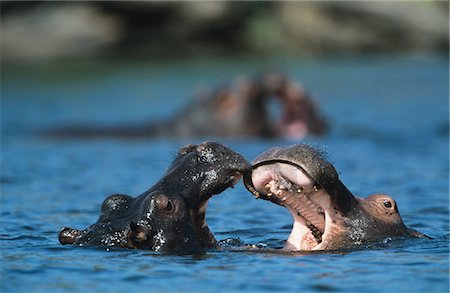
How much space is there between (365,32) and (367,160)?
70.3 feet


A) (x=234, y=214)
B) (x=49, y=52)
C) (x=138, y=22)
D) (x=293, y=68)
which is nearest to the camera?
(x=234, y=214)

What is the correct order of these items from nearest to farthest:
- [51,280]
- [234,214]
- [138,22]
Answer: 1. [51,280]
2. [234,214]
3. [138,22]

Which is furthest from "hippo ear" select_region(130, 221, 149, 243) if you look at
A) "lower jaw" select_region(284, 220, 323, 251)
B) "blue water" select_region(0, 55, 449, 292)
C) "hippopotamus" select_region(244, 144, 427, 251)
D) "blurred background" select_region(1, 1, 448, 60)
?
"blurred background" select_region(1, 1, 448, 60)

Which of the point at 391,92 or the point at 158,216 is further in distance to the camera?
the point at 391,92

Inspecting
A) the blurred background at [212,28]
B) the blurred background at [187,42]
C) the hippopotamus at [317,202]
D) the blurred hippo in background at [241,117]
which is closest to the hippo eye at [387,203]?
the hippopotamus at [317,202]

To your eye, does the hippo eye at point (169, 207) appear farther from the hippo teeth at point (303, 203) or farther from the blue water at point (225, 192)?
the hippo teeth at point (303, 203)

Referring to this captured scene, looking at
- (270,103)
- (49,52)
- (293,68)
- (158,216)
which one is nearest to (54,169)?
(158,216)

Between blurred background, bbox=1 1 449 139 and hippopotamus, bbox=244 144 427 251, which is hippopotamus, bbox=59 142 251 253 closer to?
hippopotamus, bbox=244 144 427 251

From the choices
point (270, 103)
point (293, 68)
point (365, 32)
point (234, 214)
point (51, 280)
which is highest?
point (365, 32)

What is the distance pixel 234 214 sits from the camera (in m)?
10.4

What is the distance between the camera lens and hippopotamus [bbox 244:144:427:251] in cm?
730

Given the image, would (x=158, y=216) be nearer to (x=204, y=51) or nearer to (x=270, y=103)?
(x=270, y=103)

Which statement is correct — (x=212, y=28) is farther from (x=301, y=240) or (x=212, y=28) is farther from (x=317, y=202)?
(x=317, y=202)

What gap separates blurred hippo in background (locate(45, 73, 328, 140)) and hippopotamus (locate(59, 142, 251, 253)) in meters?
8.88
